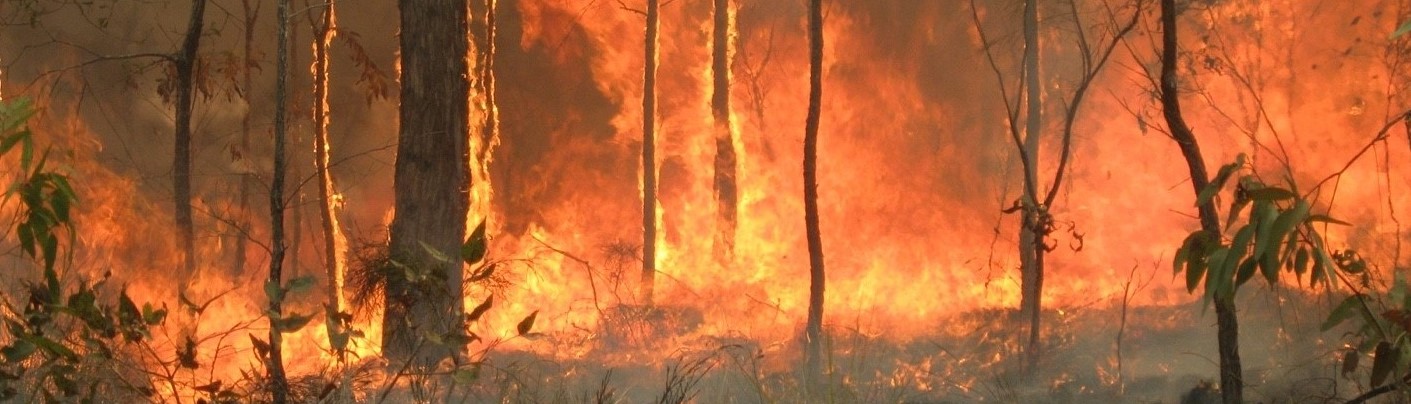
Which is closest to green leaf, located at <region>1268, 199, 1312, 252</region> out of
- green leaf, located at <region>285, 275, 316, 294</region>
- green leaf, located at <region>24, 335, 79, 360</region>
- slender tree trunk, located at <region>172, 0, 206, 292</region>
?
green leaf, located at <region>285, 275, 316, 294</region>

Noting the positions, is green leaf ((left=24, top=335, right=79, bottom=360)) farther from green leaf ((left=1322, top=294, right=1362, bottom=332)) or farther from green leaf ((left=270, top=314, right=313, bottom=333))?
green leaf ((left=1322, top=294, right=1362, bottom=332))

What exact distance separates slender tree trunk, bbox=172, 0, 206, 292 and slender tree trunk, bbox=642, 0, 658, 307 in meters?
6.23

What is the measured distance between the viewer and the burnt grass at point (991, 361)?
8.56 m

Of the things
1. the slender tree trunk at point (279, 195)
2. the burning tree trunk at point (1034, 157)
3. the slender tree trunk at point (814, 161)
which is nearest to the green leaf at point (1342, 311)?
the burning tree trunk at point (1034, 157)

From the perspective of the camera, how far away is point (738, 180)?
20.6 metres

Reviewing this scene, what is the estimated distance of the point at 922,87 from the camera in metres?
20.6

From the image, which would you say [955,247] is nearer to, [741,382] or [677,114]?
[677,114]

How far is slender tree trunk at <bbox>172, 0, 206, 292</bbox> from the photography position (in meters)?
8.80

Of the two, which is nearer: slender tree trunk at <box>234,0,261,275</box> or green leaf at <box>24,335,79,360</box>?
green leaf at <box>24,335,79,360</box>

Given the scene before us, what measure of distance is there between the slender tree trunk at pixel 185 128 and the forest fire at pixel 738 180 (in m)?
0.10

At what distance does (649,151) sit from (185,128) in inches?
284

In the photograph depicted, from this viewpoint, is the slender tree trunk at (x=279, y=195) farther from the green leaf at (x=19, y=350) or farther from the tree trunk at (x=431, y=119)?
the tree trunk at (x=431, y=119)

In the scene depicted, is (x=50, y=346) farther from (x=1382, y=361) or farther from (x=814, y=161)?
(x=814, y=161)

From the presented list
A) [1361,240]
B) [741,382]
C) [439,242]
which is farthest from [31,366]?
[1361,240]
